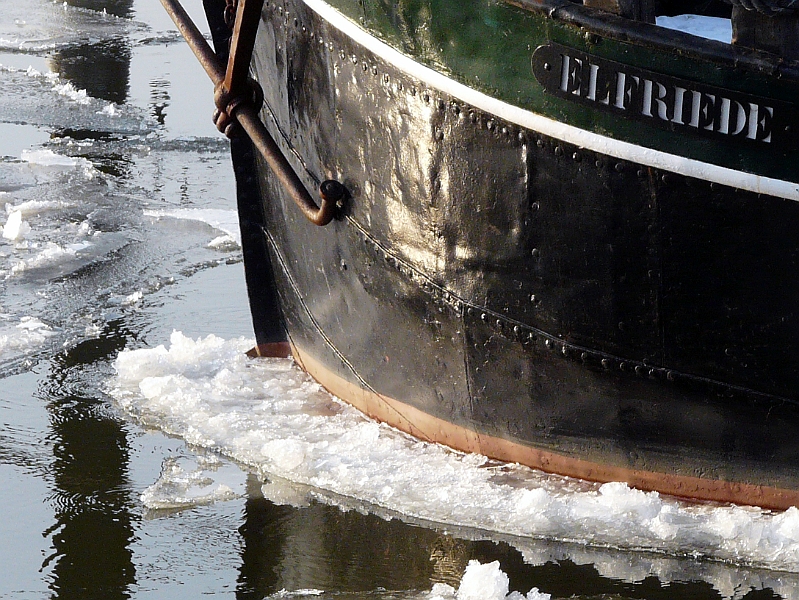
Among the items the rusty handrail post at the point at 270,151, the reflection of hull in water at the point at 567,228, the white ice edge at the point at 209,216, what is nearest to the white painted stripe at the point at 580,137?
the reflection of hull in water at the point at 567,228

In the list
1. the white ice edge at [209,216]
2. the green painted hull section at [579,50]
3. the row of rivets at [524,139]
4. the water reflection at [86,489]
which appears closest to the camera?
the green painted hull section at [579,50]

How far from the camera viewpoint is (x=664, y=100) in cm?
342

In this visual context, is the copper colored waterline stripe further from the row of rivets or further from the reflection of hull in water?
the row of rivets

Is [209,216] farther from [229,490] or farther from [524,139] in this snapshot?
[524,139]

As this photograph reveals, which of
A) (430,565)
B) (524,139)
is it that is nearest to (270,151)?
(524,139)

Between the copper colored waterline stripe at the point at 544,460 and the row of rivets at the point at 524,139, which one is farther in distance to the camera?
the copper colored waterline stripe at the point at 544,460

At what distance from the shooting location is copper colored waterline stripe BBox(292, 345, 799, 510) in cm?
384

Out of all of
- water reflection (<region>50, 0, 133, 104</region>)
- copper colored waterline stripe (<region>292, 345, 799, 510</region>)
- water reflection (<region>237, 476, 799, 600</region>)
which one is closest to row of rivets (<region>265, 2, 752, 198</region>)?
copper colored waterline stripe (<region>292, 345, 799, 510</region>)

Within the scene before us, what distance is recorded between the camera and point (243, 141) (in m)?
5.13

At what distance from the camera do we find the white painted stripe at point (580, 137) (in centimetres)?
342

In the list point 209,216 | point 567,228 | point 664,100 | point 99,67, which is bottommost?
point 209,216

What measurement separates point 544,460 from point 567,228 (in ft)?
2.94

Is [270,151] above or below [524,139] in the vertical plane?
below

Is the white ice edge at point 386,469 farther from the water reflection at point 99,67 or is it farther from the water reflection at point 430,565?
the water reflection at point 99,67
